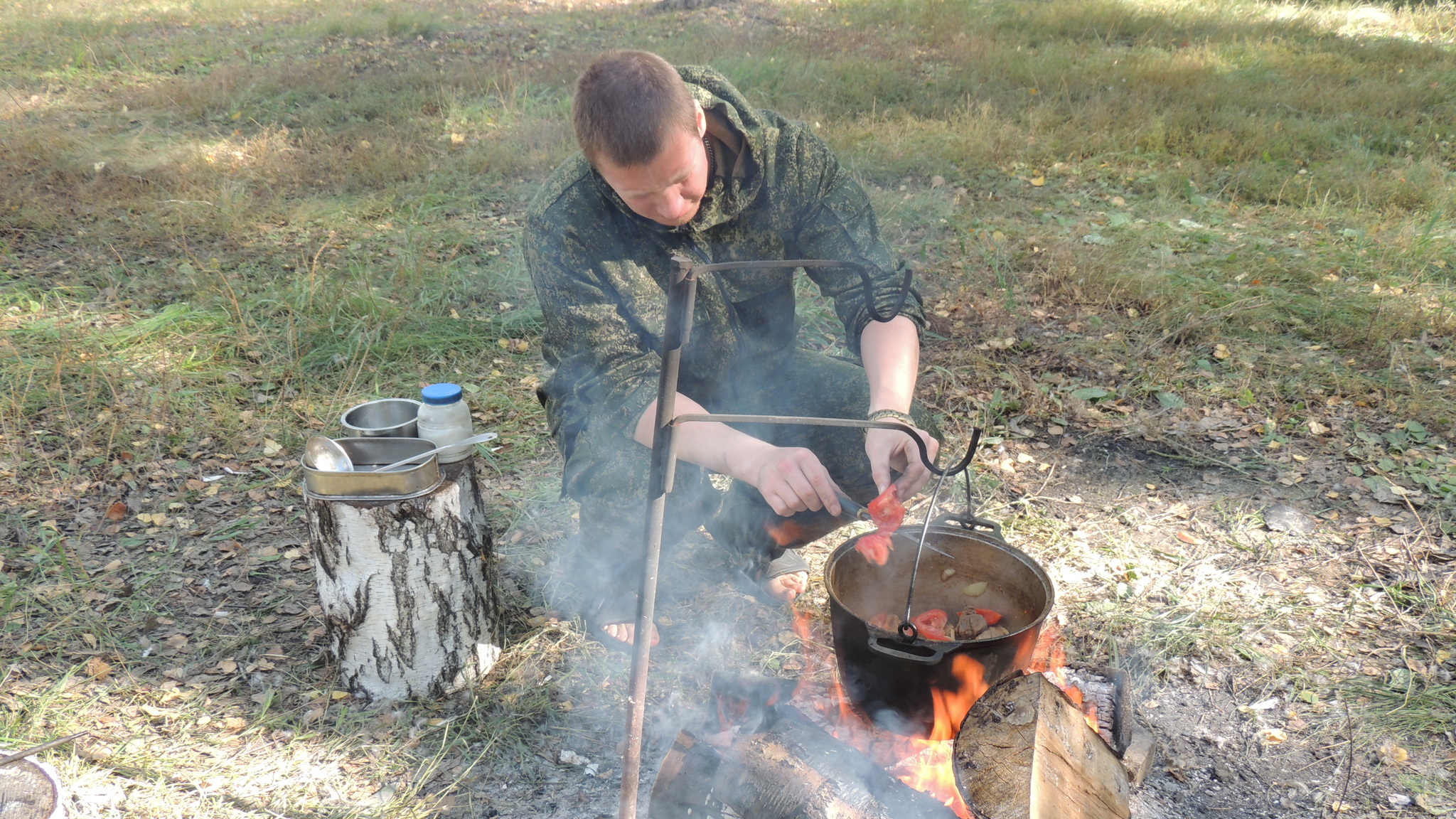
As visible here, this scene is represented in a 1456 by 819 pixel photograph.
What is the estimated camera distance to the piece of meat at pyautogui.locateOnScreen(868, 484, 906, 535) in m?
2.17

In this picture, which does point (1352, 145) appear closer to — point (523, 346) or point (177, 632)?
point (523, 346)

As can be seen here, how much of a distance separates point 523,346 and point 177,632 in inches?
98.7

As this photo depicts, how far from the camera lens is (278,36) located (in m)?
11.9

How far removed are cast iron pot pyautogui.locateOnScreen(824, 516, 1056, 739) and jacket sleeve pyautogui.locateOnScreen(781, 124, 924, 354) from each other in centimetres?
74

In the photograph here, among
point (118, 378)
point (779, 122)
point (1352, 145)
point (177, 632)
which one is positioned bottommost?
point (177, 632)

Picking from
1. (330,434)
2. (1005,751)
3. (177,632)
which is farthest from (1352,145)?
(177,632)

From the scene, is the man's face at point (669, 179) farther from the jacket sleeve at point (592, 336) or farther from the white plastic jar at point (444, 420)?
the white plastic jar at point (444, 420)

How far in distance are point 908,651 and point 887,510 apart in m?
0.36

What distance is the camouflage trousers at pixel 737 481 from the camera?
2627 millimetres

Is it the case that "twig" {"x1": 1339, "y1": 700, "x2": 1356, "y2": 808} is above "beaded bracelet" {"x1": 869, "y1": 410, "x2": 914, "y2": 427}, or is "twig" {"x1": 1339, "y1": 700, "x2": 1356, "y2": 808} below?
below

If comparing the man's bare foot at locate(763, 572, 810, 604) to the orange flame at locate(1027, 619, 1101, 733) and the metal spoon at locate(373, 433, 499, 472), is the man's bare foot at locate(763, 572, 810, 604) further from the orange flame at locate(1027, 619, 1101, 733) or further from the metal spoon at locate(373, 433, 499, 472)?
the metal spoon at locate(373, 433, 499, 472)

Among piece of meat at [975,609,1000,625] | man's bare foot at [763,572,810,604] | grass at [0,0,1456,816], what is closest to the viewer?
piece of meat at [975,609,1000,625]

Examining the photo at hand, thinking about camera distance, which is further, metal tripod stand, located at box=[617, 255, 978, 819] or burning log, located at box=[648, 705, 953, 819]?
burning log, located at box=[648, 705, 953, 819]

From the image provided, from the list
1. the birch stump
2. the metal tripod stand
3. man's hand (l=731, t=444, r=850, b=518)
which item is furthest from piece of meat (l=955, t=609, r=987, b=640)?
the birch stump
